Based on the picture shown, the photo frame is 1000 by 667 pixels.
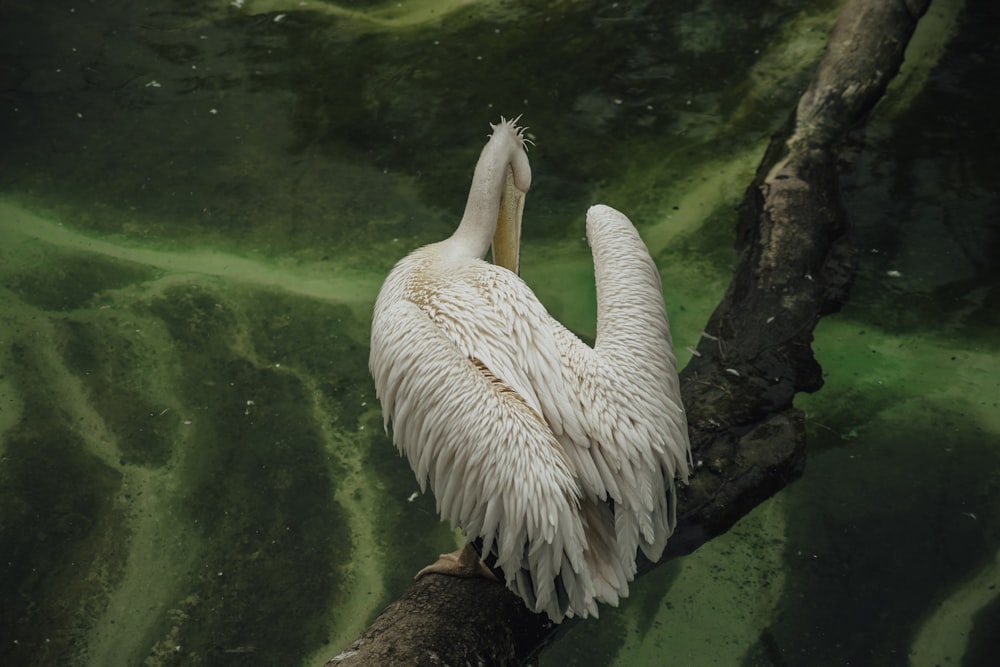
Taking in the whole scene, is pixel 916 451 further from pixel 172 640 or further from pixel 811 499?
pixel 172 640

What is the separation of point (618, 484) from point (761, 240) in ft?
6.49

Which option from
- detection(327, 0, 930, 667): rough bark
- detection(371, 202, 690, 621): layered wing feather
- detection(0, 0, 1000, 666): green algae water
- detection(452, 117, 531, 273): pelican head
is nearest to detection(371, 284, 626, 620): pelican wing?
detection(371, 202, 690, 621): layered wing feather

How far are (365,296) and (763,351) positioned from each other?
7.37ft

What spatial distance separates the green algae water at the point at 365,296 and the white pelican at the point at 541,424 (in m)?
0.78

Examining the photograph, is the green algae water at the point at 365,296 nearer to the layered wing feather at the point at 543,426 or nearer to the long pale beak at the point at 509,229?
the layered wing feather at the point at 543,426

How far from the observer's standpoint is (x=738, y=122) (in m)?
6.18

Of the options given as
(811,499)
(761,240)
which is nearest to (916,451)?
(811,499)

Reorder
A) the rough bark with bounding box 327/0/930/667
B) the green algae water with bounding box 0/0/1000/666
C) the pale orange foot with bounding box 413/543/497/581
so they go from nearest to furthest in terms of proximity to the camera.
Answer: the rough bark with bounding box 327/0/930/667 < the pale orange foot with bounding box 413/543/497/581 < the green algae water with bounding box 0/0/1000/666

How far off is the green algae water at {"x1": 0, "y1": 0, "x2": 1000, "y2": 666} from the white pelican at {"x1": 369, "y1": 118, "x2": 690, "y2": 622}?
78 cm

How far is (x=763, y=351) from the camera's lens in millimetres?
4070

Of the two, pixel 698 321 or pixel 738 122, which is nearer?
pixel 698 321

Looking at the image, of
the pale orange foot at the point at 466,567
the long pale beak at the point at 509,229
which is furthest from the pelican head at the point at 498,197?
the pale orange foot at the point at 466,567

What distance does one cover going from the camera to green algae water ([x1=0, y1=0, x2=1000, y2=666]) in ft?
12.3

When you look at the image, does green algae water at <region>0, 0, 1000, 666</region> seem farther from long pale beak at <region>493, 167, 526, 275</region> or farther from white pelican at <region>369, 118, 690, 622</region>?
long pale beak at <region>493, 167, 526, 275</region>
